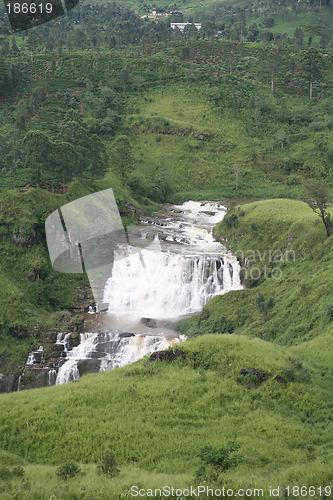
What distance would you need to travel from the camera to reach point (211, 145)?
3073 inches

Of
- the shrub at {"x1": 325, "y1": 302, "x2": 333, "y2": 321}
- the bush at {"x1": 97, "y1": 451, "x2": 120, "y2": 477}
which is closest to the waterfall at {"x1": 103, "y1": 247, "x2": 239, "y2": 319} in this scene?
the shrub at {"x1": 325, "y1": 302, "x2": 333, "y2": 321}

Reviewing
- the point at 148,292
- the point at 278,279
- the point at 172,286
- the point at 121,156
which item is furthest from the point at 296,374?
the point at 121,156

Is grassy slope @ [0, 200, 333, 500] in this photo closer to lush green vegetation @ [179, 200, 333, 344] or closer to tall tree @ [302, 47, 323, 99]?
lush green vegetation @ [179, 200, 333, 344]

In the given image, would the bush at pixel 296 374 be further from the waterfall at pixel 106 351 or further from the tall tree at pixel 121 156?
the tall tree at pixel 121 156

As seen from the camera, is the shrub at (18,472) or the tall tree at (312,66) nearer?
the shrub at (18,472)

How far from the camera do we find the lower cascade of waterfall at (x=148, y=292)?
102ft

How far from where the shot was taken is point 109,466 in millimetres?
12352

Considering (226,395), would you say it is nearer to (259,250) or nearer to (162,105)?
(259,250)
